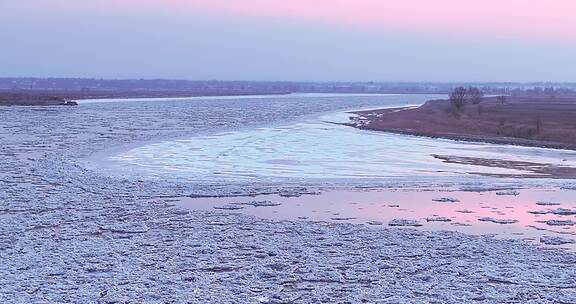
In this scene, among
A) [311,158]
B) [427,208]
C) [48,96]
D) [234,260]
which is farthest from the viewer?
[48,96]

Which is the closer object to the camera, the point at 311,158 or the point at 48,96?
the point at 311,158

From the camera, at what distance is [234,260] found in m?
10.2

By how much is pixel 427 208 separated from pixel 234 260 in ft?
20.4

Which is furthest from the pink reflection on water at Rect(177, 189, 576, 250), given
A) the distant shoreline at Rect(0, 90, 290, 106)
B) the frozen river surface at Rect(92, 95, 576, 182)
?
the distant shoreline at Rect(0, 90, 290, 106)

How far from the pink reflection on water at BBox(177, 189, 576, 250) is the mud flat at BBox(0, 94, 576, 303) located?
2.45 ft

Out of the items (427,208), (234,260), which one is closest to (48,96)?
(427,208)

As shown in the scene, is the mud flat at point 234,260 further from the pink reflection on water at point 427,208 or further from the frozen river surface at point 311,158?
the frozen river surface at point 311,158

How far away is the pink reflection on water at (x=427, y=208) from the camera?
13117 mm

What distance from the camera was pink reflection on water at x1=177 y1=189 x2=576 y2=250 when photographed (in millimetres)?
13117

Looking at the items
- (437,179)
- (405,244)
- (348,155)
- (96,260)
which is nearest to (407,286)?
(405,244)

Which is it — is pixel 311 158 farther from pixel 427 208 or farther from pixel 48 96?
pixel 48 96

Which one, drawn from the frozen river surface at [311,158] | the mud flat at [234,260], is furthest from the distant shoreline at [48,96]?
the mud flat at [234,260]

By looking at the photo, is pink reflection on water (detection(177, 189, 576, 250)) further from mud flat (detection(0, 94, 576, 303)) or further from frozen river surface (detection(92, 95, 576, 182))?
frozen river surface (detection(92, 95, 576, 182))

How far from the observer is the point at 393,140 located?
1417 inches
